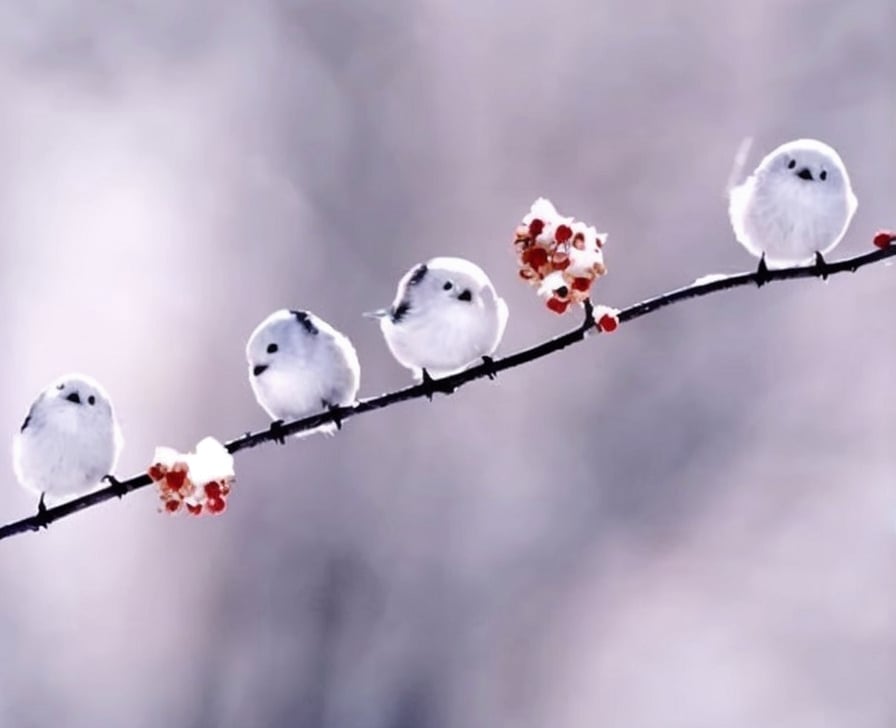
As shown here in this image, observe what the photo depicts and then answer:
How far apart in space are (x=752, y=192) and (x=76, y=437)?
187 centimetres

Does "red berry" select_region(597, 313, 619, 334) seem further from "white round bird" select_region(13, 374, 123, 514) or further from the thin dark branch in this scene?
"white round bird" select_region(13, 374, 123, 514)

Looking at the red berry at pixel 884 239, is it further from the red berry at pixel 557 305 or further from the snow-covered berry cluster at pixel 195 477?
the snow-covered berry cluster at pixel 195 477

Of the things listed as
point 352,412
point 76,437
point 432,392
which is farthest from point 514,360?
point 76,437

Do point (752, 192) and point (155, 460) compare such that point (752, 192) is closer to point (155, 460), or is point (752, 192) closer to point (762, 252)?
point (762, 252)

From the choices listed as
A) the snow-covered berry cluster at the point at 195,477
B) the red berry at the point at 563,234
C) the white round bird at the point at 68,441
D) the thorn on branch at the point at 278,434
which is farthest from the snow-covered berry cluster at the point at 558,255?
the white round bird at the point at 68,441

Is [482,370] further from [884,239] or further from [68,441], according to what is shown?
[68,441]

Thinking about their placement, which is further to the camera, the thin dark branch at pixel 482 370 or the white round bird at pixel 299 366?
the white round bird at pixel 299 366

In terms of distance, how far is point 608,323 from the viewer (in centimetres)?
214

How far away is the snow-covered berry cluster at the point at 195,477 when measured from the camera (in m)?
2.33

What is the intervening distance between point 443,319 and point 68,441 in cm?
110

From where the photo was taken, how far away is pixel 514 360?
7.18 ft

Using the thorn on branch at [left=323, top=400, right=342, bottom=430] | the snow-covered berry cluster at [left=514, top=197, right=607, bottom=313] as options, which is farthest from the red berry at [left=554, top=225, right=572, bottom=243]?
the thorn on branch at [left=323, top=400, right=342, bottom=430]

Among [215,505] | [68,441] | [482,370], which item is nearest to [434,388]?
[482,370]

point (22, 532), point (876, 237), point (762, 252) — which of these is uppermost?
point (762, 252)
